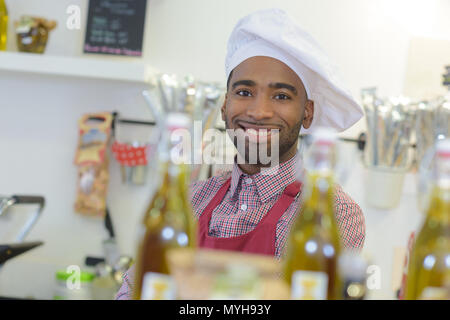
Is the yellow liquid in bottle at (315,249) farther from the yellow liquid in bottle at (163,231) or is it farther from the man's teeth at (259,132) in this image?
the man's teeth at (259,132)

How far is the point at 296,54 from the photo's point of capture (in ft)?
3.87

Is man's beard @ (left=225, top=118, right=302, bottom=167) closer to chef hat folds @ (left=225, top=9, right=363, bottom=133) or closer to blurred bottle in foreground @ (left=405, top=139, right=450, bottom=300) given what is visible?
chef hat folds @ (left=225, top=9, right=363, bottom=133)

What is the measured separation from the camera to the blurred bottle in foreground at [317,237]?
55cm

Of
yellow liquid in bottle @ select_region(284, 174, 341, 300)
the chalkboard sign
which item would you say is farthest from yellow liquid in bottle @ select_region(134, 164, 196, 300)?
the chalkboard sign

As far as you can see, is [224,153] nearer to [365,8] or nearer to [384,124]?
[384,124]

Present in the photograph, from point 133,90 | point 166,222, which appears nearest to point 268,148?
point 166,222

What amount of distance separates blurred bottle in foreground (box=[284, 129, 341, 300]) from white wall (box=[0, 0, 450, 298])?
1.80 meters

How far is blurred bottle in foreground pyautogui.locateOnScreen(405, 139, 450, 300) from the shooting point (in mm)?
543

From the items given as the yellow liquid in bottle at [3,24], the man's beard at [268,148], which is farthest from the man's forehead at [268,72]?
the yellow liquid in bottle at [3,24]
